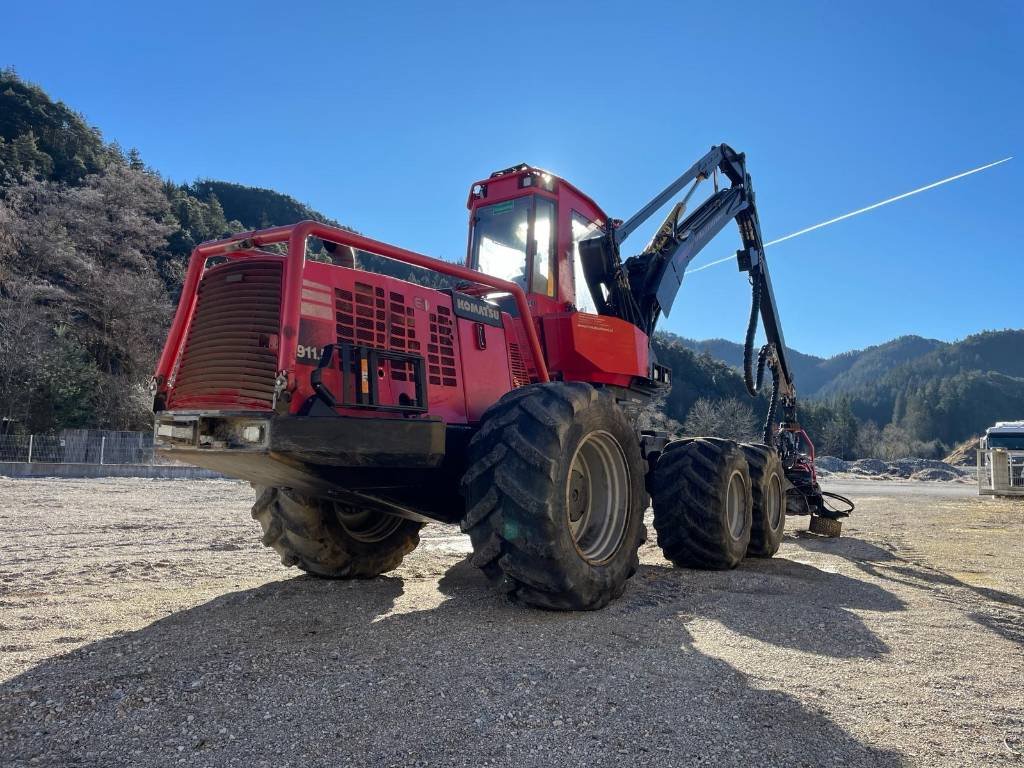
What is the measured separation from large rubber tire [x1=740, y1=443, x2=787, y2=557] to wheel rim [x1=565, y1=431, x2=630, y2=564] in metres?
2.94

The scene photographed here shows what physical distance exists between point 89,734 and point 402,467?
2117 millimetres

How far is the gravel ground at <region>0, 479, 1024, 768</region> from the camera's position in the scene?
261 cm

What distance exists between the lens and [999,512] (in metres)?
16.5

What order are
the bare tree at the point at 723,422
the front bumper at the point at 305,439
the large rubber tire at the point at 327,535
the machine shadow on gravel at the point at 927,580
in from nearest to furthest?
the front bumper at the point at 305,439 → the machine shadow on gravel at the point at 927,580 → the large rubber tire at the point at 327,535 → the bare tree at the point at 723,422

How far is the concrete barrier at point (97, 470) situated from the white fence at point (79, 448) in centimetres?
49

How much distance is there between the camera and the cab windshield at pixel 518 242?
657 centimetres

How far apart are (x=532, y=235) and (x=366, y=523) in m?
3.00

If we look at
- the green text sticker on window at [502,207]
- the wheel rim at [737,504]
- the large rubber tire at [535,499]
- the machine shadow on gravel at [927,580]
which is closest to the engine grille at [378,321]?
the large rubber tire at [535,499]

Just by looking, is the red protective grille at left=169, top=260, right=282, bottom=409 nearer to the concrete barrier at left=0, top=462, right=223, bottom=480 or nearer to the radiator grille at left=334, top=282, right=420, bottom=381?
the radiator grille at left=334, top=282, right=420, bottom=381

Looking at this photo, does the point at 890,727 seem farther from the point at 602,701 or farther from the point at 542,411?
the point at 542,411

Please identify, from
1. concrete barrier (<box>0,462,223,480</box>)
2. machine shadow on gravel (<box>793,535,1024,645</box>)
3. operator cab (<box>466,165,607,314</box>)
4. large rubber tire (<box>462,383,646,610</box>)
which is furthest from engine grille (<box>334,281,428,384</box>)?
concrete barrier (<box>0,462,223,480</box>)

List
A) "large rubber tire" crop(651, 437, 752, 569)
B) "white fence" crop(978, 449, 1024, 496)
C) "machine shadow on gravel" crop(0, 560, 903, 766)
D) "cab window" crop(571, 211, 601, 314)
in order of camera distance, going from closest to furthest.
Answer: "machine shadow on gravel" crop(0, 560, 903, 766) → "large rubber tire" crop(651, 437, 752, 569) → "cab window" crop(571, 211, 601, 314) → "white fence" crop(978, 449, 1024, 496)

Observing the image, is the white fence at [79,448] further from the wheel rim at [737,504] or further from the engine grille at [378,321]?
the engine grille at [378,321]

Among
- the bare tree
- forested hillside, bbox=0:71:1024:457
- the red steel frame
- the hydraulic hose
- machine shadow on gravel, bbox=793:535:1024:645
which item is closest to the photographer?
the red steel frame
